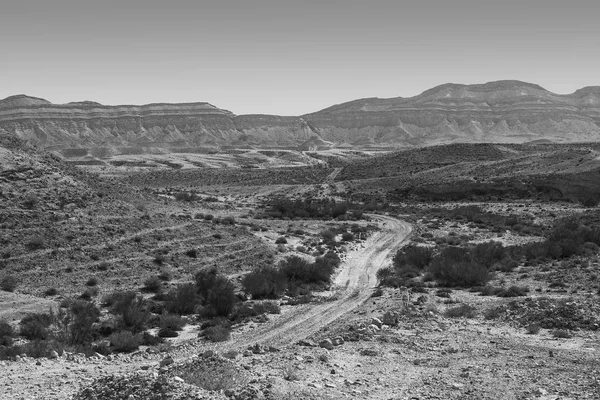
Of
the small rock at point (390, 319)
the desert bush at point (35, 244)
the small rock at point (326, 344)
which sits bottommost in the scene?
the small rock at point (390, 319)

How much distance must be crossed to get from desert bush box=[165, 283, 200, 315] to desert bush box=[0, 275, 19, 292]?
18.3 ft

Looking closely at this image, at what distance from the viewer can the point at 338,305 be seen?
21.1m

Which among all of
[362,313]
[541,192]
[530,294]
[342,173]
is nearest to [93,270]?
[362,313]

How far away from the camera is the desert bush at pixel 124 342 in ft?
50.4

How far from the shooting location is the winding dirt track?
16750 mm

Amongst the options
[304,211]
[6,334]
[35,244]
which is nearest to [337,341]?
[6,334]

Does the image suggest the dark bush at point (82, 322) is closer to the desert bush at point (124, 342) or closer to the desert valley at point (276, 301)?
the desert valley at point (276, 301)

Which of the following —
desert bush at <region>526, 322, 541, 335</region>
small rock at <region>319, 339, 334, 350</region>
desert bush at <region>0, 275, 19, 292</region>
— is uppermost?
desert bush at <region>0, 275, 19, 292</region>

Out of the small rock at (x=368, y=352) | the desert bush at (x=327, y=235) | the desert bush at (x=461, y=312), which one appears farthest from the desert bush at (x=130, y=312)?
the desert bush at (x=327, y=235)

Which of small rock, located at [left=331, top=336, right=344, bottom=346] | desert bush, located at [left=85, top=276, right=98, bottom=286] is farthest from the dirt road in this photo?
desert bush, located at [left=85, top=276, right=98, bottom=286]

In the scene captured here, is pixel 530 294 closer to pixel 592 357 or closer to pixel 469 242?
pixel 592 357

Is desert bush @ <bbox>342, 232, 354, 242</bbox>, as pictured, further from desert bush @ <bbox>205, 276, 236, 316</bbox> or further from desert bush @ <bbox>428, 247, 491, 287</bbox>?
desert bush @ <bbox>205, 276, 236, 316</bbox>

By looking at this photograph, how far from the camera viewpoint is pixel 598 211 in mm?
46875

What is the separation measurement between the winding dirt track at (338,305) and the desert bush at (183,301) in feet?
10.6
